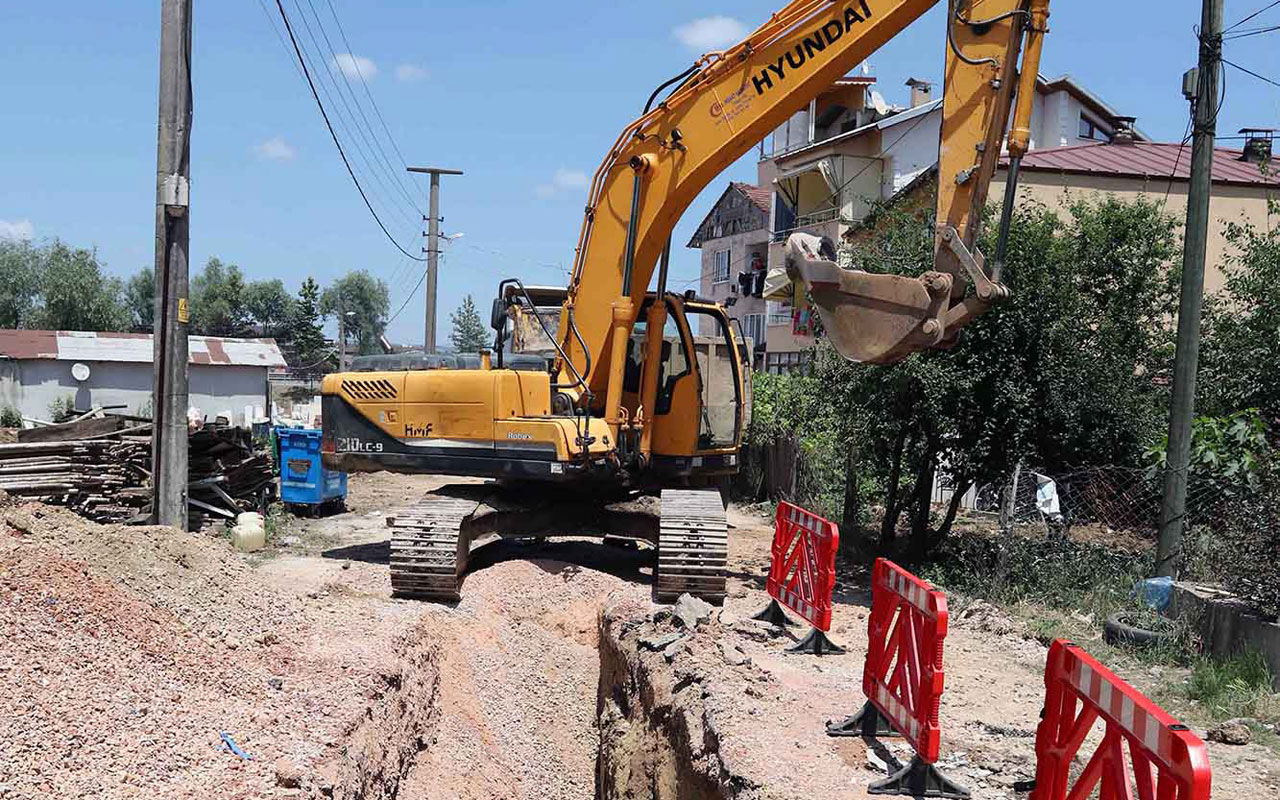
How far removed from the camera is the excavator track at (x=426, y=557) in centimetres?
978

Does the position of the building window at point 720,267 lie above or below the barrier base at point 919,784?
above

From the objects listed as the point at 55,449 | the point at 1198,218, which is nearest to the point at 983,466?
the point at 1198,218

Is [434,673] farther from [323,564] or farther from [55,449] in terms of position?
[55,449]

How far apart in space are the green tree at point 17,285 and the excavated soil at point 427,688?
61.9m

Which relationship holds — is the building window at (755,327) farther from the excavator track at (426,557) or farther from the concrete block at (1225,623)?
the concrete block at (1225,623)

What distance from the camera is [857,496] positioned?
1580cm

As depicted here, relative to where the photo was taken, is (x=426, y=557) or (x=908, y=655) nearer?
(x=908, y=655)

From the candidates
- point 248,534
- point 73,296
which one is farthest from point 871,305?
point 73,296

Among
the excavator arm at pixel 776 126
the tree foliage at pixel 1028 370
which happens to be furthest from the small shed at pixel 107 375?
the excavator arm at pixel 776 126

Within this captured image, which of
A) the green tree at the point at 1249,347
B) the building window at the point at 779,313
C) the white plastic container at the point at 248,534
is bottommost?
the white plastic container at the point at 248,534

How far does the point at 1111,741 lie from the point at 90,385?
95.8ft

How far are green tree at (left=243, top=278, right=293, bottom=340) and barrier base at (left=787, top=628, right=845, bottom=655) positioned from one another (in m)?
77.5

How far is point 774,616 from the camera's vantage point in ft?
32.0

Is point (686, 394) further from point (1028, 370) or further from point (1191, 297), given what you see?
point (1191, 297)
